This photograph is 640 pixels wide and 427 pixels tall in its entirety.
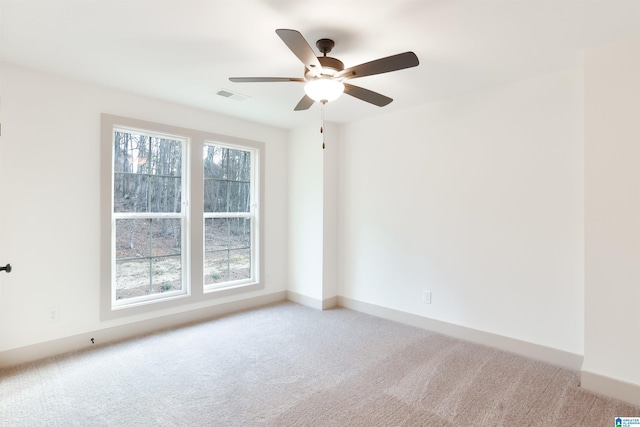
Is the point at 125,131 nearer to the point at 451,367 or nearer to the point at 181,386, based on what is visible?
the point at 181,386

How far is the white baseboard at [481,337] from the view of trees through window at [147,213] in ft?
7.80

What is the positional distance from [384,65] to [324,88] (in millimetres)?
415

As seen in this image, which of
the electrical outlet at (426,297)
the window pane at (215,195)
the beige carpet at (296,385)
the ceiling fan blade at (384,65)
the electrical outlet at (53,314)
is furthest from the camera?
the window pane at (215,195)

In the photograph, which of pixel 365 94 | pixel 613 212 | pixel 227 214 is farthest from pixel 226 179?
pixel 613 212

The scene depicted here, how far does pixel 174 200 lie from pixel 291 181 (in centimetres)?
162

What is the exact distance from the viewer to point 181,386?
7.80 ft

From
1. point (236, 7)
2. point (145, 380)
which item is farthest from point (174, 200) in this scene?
point (236, 7)

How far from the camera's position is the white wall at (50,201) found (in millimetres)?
2672

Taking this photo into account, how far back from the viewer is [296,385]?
240 centimetres

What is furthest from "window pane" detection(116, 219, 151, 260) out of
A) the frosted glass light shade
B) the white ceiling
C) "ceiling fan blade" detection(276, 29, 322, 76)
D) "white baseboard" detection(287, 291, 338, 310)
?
"ceiling fan blade" detection(276, 29, 322, 76)

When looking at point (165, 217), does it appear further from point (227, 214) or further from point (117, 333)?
point (117, 333)

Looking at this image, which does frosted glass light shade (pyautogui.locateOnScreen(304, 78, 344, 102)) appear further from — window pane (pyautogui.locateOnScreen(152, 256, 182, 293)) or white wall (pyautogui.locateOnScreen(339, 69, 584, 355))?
window pane (pyautogui.locateOnScreen(152, 256, 182, 293))

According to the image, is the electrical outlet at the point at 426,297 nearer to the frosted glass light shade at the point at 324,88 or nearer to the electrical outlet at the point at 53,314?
the frosted glass light shade at the point at 324,88

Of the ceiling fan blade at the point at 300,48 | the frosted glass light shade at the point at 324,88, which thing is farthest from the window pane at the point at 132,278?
the ceiling fan blade at the point at 300,48
